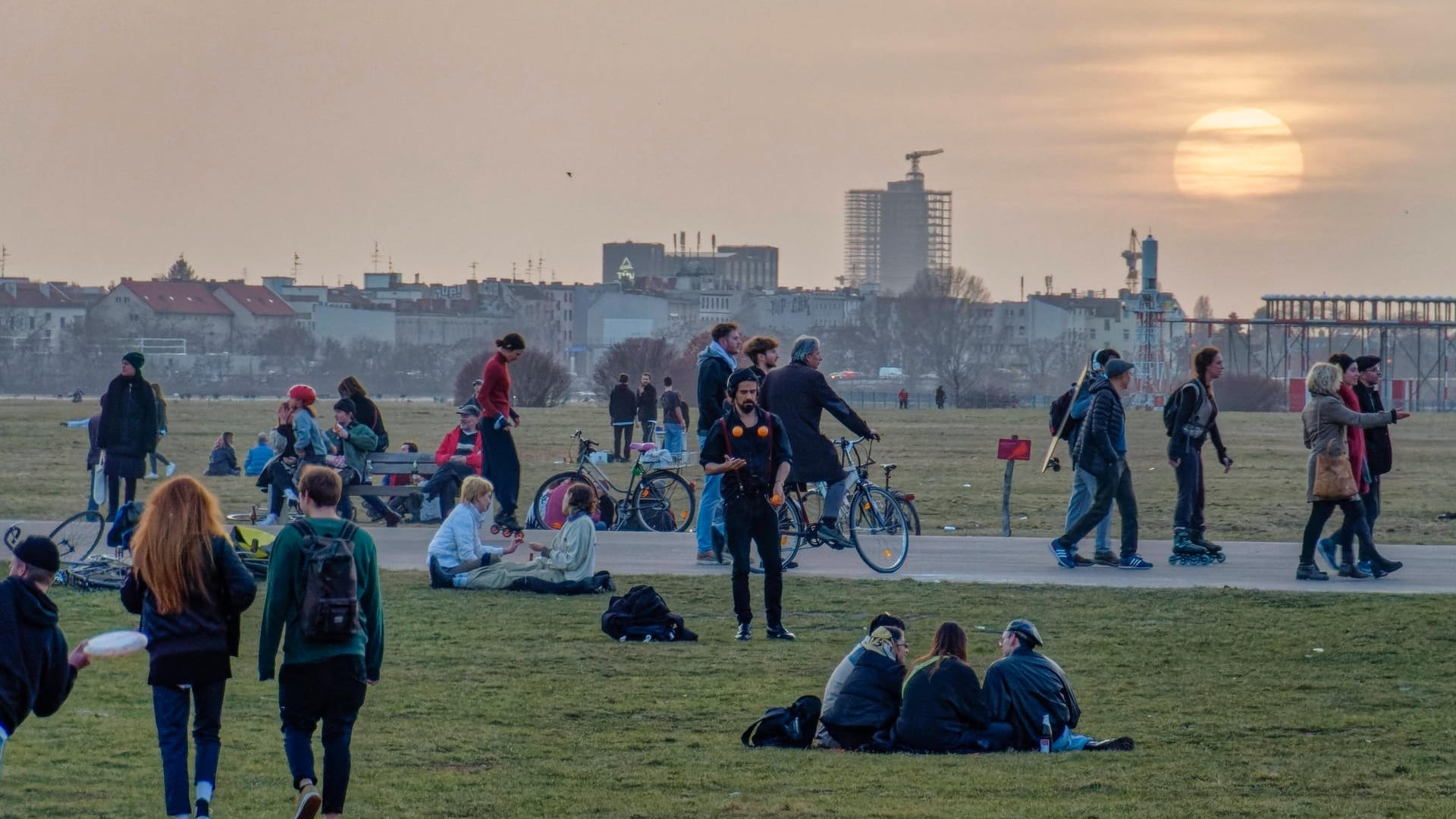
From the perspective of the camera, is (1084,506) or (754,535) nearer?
(754,535)

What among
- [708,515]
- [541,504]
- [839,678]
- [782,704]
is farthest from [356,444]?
[839,678]

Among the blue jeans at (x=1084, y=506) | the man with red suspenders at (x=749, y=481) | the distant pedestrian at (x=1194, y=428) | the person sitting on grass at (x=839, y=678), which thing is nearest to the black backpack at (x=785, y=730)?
the person sitting on grass at (x=839, y=678)

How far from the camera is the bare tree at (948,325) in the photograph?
17593cm

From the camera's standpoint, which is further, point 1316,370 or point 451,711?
point 1316,370

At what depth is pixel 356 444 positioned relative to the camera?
1909 centimetres

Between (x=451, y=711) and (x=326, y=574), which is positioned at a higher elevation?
(x=326, y=574)

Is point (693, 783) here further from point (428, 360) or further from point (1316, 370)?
point (428, 360)

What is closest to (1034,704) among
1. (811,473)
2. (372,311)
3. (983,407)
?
(811,473)

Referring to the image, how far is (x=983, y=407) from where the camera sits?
320 ft

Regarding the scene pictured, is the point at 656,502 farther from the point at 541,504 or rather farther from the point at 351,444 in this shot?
the point at 351,444

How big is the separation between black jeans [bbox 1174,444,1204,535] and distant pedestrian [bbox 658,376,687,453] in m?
7.84

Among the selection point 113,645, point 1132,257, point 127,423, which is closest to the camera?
point 113,645

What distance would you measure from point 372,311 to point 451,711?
176948mm

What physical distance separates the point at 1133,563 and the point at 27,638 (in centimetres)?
1093
